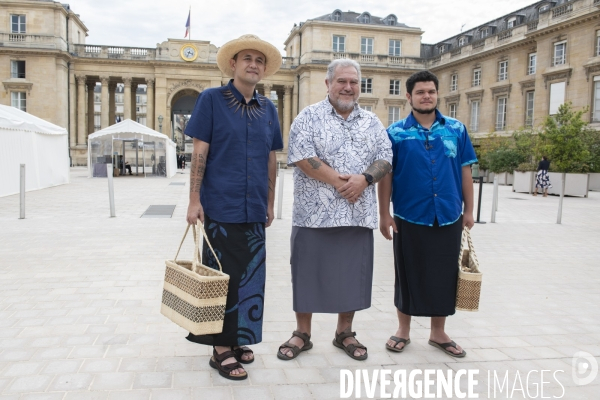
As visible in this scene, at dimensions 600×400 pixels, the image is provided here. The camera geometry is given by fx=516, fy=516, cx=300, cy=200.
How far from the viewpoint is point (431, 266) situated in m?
3.79

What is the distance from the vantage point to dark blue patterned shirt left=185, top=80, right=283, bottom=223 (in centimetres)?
342

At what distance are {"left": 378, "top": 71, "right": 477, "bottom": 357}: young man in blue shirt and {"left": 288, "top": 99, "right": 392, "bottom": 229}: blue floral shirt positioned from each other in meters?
0.25

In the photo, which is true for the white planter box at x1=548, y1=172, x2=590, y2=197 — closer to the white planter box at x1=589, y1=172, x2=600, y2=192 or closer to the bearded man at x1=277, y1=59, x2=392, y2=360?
the white planter box at x1=589, y1=172, x2=600, y2=192

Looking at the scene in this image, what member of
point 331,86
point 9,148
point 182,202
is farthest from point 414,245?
point 9,148

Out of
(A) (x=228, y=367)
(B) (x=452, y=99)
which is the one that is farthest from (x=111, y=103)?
(A) (x=228, y=367)

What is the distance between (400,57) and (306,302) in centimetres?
5261

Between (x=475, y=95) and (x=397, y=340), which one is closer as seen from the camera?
(x=397, y=340)

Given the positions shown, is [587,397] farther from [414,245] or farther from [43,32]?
[43,32]

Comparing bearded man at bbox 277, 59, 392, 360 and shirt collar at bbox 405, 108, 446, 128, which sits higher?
shirt collar at bbox 405, 108, 446, 128

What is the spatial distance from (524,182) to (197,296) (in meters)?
23.8

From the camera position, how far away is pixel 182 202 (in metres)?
15.3

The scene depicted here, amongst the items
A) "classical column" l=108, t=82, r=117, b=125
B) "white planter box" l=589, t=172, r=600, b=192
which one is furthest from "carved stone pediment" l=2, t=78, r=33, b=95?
"white planter box" l=589, t=172, r=600, b=192

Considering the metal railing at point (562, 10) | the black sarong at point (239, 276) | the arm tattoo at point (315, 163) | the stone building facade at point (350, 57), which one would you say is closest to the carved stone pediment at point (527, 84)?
the stone building facade at point (350, 57)

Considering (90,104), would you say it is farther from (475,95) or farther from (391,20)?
(475,95)
